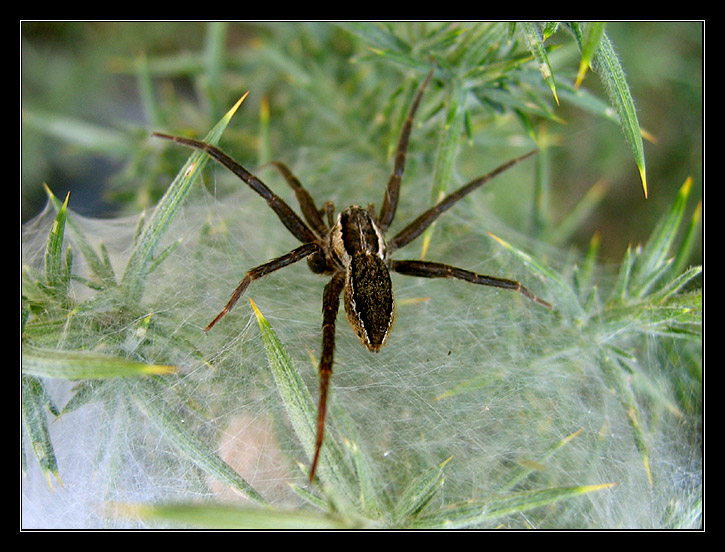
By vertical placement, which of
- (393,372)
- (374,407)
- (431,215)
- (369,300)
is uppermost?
(431,215)

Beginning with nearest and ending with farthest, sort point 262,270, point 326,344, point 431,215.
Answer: point 326,344 → point 262,270 → point 431,215

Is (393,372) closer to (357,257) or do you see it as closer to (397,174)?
(357,257)

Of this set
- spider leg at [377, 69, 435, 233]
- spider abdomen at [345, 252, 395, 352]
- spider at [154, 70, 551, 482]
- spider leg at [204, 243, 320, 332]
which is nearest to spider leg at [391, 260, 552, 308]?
spider at [154, 70, 551, 482]

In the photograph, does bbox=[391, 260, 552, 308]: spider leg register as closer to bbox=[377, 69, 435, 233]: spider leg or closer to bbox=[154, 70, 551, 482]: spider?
bbox=[154, 70, 551, 482]: spider

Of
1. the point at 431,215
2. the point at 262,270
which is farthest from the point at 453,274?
the point at 262,270

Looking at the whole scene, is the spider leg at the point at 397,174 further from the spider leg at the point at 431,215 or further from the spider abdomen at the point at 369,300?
the spider abdomen at the point at 369,300

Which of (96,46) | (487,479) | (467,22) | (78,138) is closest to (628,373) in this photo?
(487,479)

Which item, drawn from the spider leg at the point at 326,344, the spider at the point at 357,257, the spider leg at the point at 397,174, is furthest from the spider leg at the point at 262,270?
the spider leg at the point at 397,174
